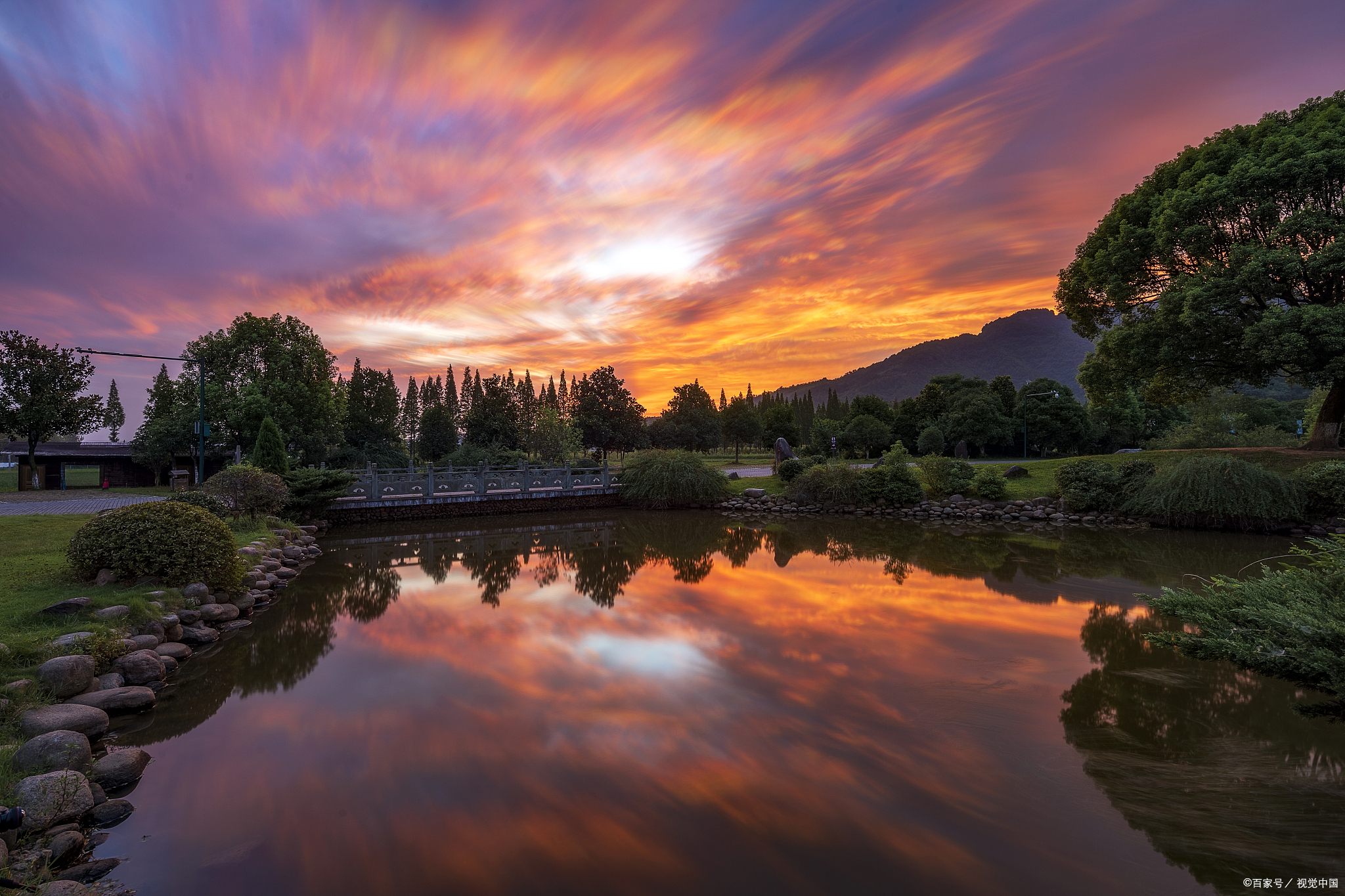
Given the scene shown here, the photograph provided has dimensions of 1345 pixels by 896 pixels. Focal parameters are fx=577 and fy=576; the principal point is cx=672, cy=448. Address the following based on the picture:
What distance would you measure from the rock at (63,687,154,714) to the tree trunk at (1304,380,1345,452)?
2832cm

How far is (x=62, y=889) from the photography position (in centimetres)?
298

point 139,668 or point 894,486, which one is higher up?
point 894,486

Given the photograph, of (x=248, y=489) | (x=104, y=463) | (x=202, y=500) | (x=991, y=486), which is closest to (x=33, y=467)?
(x=104, y=463)

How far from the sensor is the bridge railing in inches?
792

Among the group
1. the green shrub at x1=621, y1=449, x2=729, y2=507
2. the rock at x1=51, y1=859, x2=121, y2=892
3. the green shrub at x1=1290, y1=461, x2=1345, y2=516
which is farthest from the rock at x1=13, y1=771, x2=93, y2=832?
the green shrub at x1=1290, y1=461, x2=1345, y2=516

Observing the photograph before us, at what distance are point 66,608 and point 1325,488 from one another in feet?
84.7

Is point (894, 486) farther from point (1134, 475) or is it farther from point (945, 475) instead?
point (1134, 475)

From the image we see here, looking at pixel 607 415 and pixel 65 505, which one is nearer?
pixel 65 505

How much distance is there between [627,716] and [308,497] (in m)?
15.8

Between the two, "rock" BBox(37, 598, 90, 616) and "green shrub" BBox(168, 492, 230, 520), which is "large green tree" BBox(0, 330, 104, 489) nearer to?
"green shrub" BBox(168, 492, 230, 520)

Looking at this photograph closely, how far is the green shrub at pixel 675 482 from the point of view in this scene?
78.3 ft

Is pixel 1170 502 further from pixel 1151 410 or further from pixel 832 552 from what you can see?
pixel 1151 410

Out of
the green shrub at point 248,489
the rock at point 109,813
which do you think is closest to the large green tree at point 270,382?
the green shrub at point 248,489

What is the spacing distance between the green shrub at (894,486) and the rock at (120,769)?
20.6m
